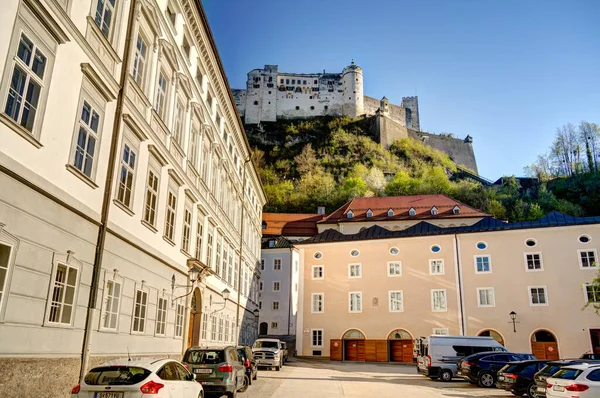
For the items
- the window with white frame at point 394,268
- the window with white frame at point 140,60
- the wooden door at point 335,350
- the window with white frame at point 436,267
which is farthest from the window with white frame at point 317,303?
the window with white frame at point 140,60

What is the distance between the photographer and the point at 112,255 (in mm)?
12219

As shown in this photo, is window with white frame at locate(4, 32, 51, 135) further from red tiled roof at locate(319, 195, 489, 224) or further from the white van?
red tiled roof at locate(319, 195, 489, 224)

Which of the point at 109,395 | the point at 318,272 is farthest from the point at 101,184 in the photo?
the point at 318,272

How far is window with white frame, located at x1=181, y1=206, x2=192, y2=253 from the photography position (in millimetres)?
18312

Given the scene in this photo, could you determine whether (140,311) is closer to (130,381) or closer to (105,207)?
(105,207)

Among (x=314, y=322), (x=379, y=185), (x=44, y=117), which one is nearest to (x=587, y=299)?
(x=314, y=322)

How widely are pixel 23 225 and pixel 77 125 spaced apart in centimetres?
276

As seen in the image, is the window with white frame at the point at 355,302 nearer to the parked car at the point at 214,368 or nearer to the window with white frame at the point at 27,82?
the parked car at the point at 214,368

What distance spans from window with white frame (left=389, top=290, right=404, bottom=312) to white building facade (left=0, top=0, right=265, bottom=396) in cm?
2045

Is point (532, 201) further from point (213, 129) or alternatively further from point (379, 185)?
point (213, 129)

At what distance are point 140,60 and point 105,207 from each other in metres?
4.90

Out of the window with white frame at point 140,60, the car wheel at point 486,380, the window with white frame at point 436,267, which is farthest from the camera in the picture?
the window with white frame at point 436,267

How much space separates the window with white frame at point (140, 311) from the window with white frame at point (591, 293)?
100ft

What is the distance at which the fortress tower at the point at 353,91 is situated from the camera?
111m
